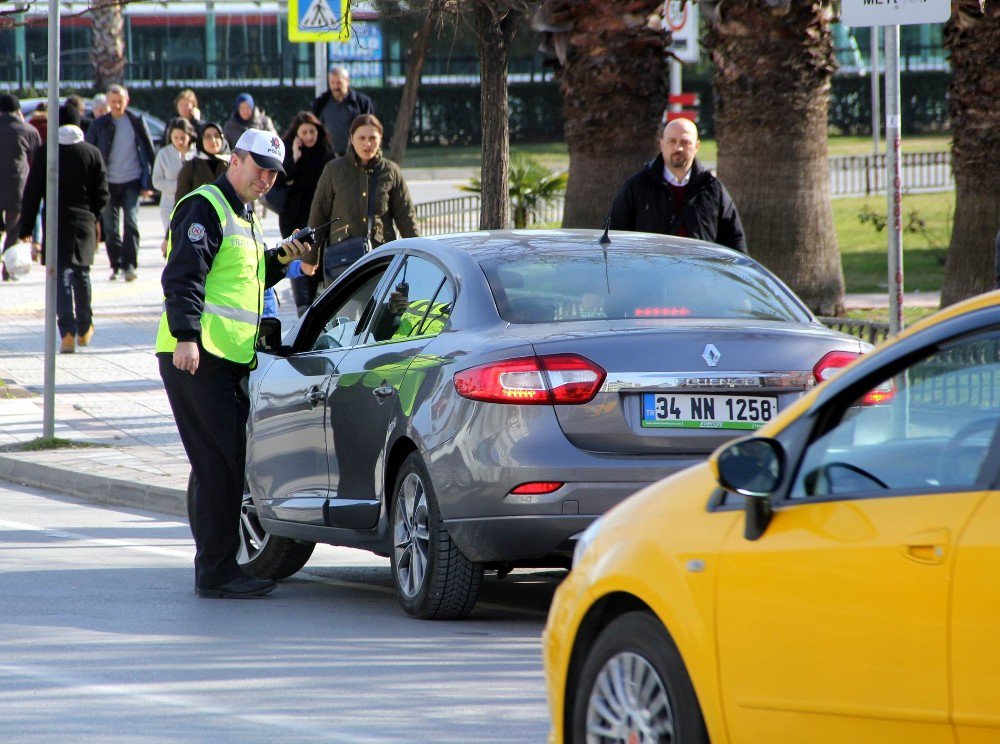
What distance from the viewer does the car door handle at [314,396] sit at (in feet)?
26.3

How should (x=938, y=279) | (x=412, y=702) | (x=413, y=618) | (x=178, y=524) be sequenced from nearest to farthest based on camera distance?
1. (x=412, y=702)
2. (x=413, y=618)
3. (x=178, y=524)
4. (x=938, y=279)

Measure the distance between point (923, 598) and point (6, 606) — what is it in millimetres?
5114

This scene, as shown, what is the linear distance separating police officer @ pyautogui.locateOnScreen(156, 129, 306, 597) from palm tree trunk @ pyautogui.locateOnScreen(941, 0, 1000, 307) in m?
6.67

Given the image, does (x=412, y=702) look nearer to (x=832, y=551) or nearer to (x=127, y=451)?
(x=832, y=551)

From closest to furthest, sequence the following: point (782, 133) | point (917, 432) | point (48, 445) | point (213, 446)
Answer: point (917, 432) → point (213, 446) → point (48, 445) → point (782, 133)

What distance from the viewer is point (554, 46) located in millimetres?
14438

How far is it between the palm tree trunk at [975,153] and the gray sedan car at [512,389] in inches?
231

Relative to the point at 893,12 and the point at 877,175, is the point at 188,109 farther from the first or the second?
the point at 877,175

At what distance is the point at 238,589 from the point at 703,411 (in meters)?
2.45

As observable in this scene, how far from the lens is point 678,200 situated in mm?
10211

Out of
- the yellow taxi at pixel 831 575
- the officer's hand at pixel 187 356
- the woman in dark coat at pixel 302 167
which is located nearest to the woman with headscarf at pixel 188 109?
the woman in dark coat at pixel 302 167

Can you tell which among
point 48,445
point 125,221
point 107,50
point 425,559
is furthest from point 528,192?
point 107,50

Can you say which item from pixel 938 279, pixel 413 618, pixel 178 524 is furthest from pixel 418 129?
pixel 413 618

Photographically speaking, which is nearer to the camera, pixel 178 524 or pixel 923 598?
pixel 923 598
